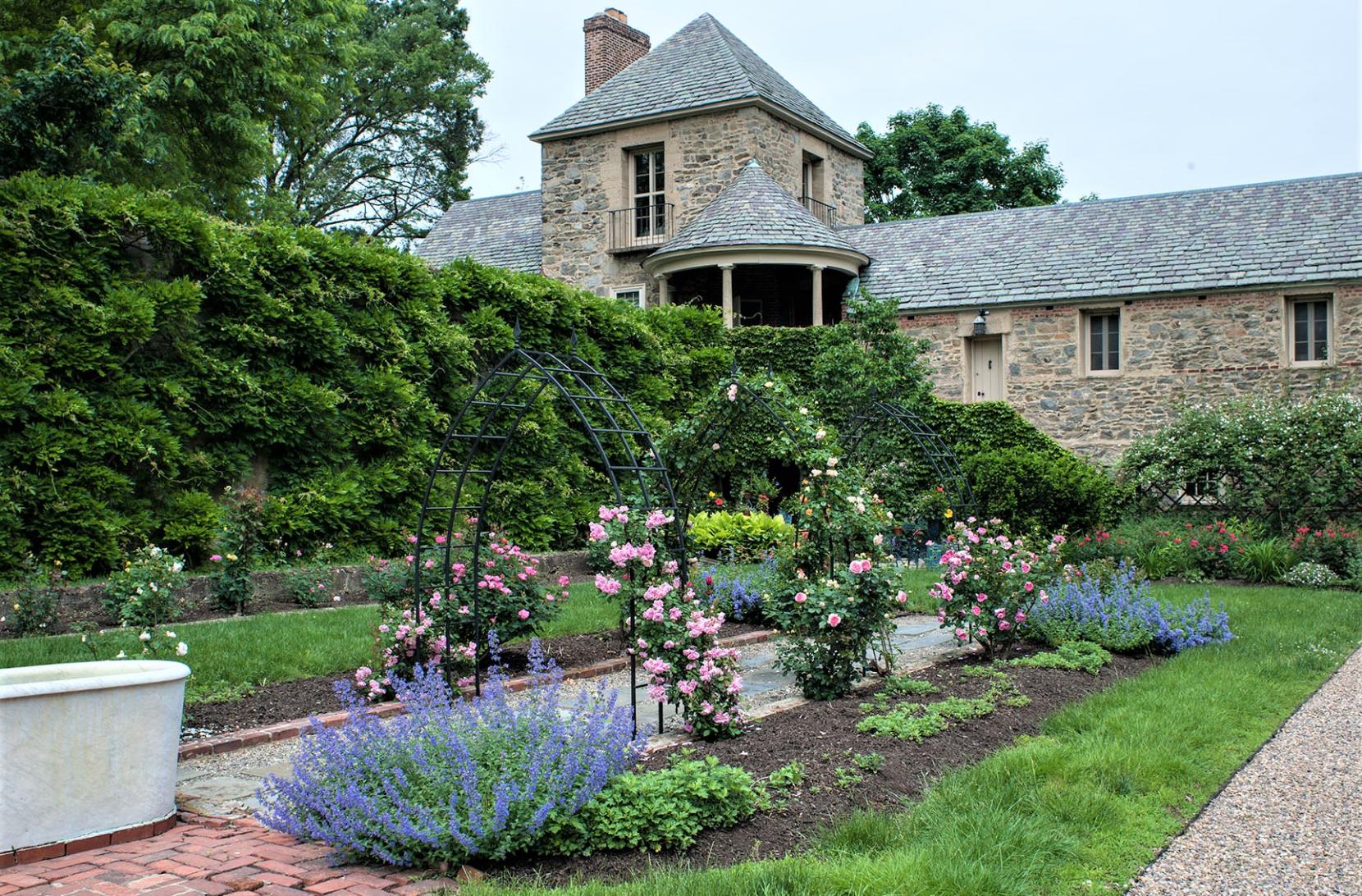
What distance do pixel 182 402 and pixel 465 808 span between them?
6955 mm

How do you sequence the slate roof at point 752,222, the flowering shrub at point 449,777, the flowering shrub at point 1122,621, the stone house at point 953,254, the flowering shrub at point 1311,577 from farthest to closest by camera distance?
the slate roof at point 752,222 → the stone house at point 953,254 → the flowering shrub at point 1311,577 → the flowering shrub at point 1122,621 → the flowering shrub at point 449,777

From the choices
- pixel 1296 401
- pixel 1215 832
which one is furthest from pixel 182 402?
pixel 1296 401

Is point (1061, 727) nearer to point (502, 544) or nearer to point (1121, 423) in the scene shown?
point (502, 544)

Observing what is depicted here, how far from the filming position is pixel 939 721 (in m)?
5.58

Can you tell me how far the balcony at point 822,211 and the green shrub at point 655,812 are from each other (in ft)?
68.1

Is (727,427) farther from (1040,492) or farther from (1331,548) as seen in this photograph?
(1331,548)

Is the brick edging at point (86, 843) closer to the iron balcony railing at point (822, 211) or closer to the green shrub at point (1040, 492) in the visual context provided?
the green shrub at point (1040, 492)

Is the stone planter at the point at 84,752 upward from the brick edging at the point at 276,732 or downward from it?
upward

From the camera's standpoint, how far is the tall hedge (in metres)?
8.60

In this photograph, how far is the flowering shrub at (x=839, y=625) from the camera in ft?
21.8

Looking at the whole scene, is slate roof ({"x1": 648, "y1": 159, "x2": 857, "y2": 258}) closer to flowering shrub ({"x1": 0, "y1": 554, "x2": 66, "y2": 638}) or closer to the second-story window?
the second-story window

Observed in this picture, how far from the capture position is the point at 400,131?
105ft

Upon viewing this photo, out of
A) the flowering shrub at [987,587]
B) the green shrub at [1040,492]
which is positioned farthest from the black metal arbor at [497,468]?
the green shrub at [1040,492]

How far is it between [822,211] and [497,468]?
16.9m
